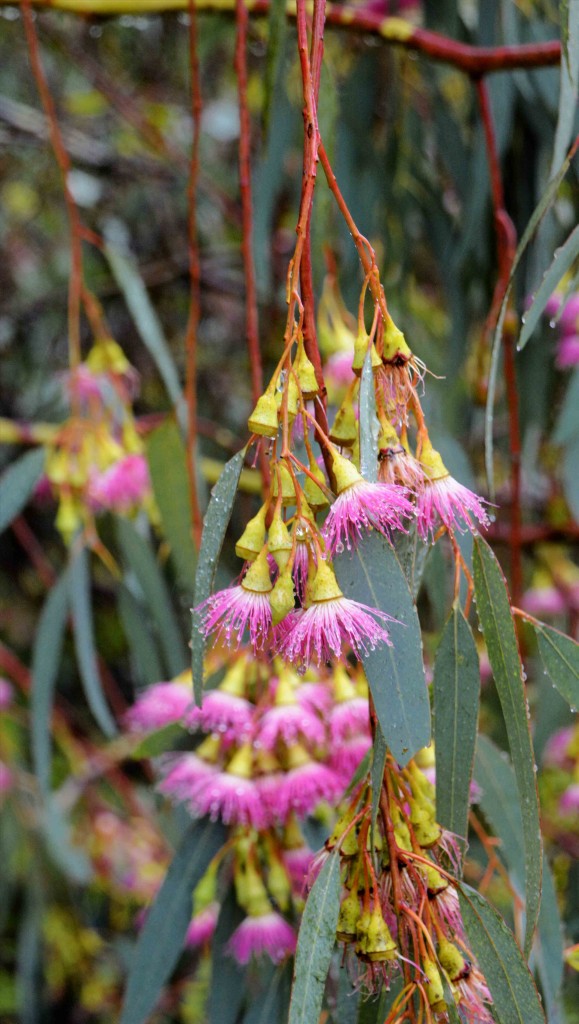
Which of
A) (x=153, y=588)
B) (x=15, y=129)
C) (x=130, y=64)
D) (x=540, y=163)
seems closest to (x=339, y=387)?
(x=153, y=588)

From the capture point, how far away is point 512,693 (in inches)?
25.0

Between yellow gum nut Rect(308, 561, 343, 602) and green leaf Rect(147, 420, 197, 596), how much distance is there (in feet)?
1.80

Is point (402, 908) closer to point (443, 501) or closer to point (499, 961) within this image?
point (499, 961)

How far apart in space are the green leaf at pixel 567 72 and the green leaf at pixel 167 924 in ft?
1.93

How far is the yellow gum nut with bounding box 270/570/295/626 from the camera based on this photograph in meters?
0.55

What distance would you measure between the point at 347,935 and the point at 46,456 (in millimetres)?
810

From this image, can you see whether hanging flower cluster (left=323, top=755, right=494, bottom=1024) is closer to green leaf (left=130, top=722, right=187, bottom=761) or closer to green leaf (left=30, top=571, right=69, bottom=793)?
green leaf (left=130, top=722, right=187, bottom=761)

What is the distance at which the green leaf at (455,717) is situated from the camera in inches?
25.4

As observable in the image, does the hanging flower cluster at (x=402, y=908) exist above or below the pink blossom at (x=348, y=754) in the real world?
below

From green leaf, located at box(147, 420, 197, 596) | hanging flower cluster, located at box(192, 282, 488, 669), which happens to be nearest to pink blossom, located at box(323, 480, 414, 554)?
hanging flower cluster, located at box(192, 282, 488, 669)

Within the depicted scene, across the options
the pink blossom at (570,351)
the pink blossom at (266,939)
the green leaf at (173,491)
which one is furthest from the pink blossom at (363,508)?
the pink blossom at (570,351)

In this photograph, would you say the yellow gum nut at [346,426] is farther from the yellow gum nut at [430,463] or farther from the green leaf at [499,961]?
the green leaf at [499,961]

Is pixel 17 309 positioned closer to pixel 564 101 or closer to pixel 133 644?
pixel 133 644

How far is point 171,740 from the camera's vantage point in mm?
918
